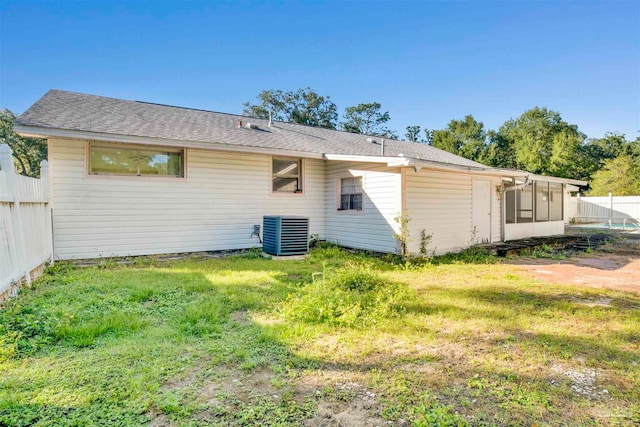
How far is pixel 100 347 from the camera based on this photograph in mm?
2982

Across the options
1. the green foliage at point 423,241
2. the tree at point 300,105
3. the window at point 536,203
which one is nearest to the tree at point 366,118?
the tree at point 300,105

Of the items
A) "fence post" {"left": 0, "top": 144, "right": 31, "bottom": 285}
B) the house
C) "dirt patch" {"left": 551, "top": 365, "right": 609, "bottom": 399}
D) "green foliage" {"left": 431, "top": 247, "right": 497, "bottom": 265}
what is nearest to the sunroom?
the house

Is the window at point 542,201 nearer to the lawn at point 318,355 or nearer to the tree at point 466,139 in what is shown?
the lawn at point 318,355

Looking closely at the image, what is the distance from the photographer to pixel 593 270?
6.94 metres

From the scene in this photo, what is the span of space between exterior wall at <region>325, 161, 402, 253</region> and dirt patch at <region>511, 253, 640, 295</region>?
308 centimetres

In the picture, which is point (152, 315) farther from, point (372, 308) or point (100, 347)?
point (372, 308)

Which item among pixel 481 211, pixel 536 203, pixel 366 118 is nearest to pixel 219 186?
pixel 481 211

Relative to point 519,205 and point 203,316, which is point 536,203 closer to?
point 519,205

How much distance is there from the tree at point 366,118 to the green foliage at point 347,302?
32257 millimetres

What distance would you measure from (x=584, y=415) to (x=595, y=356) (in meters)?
1.18

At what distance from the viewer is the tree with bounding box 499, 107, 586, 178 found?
30.1 metres

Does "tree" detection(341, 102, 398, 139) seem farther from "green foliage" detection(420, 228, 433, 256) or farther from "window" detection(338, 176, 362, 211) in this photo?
"green foliage" detection(420, 228, 433, 256)

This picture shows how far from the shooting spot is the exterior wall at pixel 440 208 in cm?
812

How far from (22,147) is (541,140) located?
4298 cm
